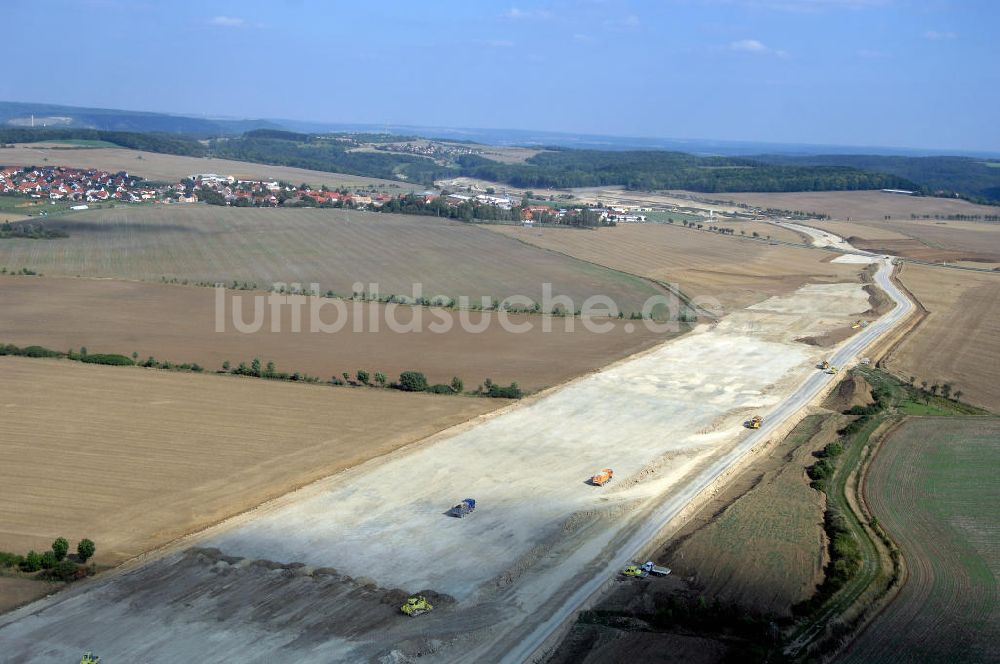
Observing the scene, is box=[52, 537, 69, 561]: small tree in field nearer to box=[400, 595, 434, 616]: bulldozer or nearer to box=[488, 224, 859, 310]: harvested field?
box=[400, 595, 434, 616]: bulldozer

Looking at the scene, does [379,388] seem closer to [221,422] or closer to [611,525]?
[221,422]

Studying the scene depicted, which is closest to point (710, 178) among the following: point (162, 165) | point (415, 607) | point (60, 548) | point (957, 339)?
point (162, 165)

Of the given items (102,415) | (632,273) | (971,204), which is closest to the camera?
(102,415)

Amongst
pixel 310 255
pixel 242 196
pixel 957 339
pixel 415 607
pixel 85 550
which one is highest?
pixel 242 196

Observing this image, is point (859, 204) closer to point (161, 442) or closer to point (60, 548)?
point (161, 442)


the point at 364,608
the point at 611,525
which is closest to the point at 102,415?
the point at 364,608

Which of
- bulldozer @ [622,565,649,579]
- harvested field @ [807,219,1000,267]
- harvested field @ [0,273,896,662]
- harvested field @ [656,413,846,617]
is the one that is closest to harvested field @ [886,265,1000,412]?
harvested field @ [0,273,896,662]
